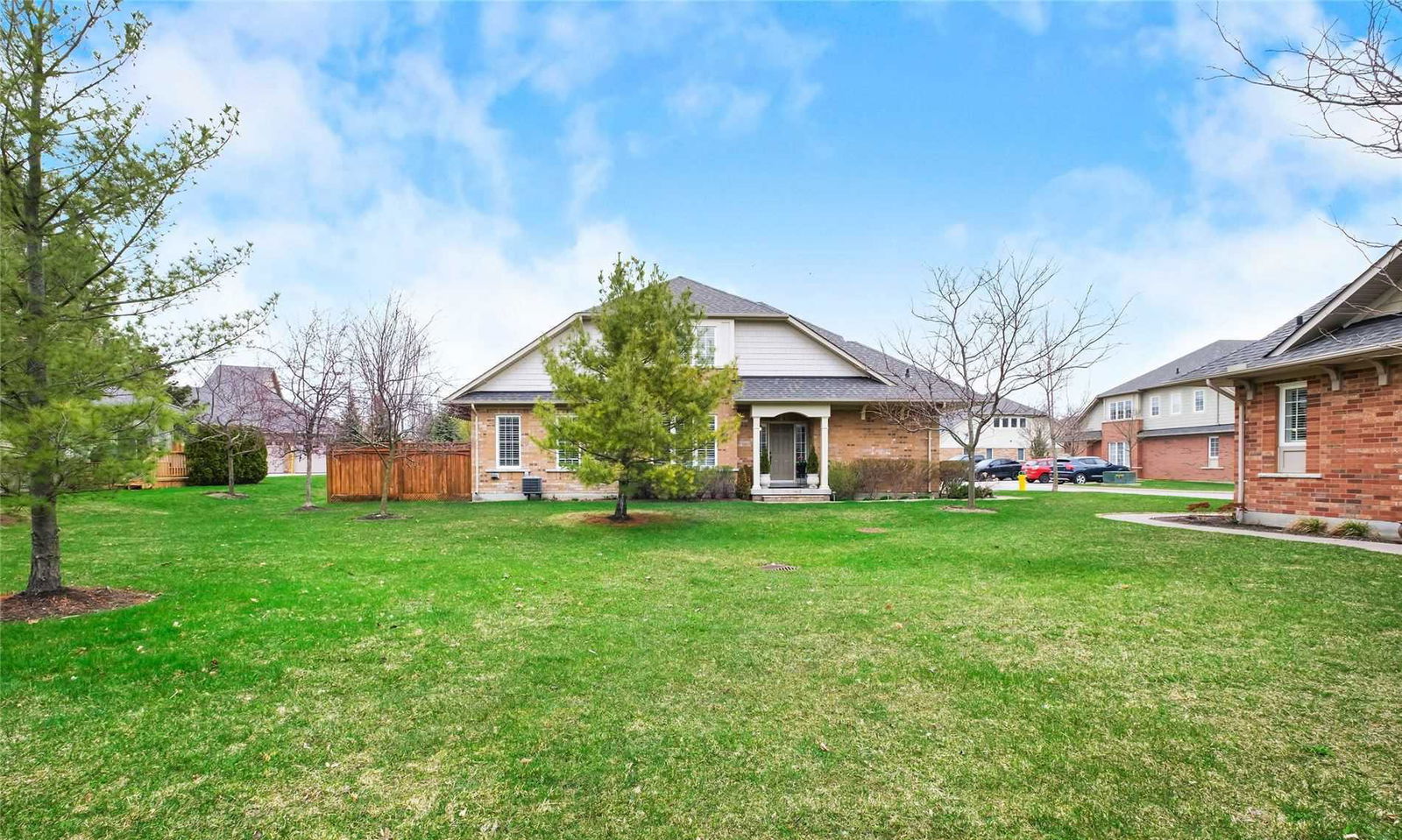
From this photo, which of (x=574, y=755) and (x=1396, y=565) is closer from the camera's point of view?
(x=574, y=755)

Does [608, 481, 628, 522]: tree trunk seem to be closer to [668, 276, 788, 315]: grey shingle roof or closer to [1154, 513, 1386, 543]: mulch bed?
[668, 276, 788, 315]: grey shingle roof

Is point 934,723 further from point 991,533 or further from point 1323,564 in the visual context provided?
point 991,533

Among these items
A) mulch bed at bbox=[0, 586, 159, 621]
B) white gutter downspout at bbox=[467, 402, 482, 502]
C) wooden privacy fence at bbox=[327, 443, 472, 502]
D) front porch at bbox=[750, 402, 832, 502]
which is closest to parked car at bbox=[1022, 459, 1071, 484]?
front porch at bbox=[750, 402, 832, 502]

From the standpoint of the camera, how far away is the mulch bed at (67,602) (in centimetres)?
615

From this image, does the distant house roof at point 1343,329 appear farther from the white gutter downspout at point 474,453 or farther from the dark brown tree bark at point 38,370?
the white gutter downspout at point 474,453

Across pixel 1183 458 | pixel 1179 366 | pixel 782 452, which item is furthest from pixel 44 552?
pixel 1179 366

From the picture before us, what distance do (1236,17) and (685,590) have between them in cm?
705

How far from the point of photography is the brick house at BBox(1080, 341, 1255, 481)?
34688 mm

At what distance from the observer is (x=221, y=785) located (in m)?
A: 3.20

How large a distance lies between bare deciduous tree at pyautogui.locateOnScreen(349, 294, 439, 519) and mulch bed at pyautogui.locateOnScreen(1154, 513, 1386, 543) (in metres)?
18.9

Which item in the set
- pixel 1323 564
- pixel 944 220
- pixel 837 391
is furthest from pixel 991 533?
pixel 944 220

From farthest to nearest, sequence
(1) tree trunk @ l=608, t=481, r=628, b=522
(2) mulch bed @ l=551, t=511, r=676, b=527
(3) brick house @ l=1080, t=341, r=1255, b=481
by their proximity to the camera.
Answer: (3) brick house @ l=1080, t=341, r=1255, b=481, (1) tree trunk @ l=608, t=481, r=628, b=522, (2) mulch bed @ l=551, t=511, r=676, b=527

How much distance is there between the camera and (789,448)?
22.4 meters

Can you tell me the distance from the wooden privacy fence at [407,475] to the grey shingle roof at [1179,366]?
131 ft
